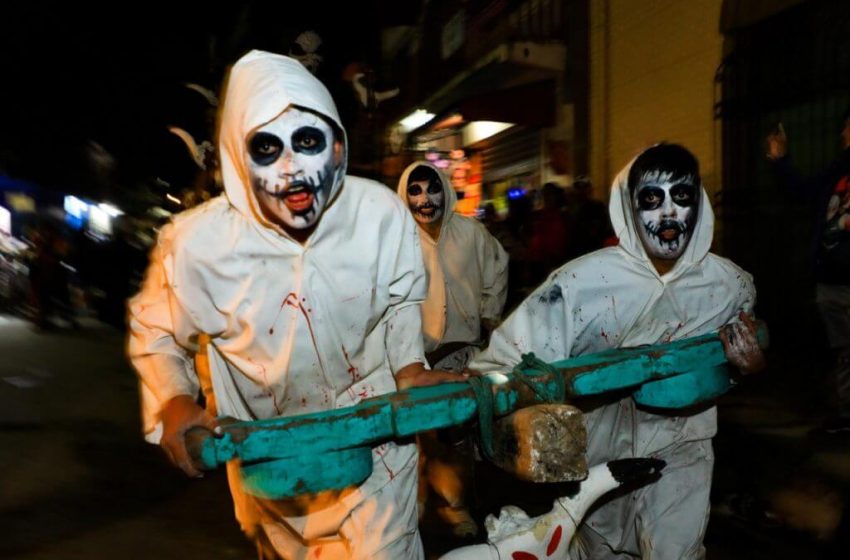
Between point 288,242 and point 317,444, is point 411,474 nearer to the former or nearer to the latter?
point 317,444

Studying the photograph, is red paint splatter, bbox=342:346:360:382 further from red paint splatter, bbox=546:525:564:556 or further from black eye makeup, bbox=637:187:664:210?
black eye makeup, bbox=637:187:664:210

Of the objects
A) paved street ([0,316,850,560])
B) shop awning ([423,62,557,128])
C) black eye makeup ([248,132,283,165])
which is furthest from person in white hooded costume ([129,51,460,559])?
shop awning ([423,62,557,128])

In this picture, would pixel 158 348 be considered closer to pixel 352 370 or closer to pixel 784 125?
pixel 352 370

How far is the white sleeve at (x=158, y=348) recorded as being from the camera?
2.67 m

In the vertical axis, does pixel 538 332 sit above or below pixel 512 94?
below

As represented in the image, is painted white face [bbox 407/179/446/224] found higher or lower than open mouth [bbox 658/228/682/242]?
higher

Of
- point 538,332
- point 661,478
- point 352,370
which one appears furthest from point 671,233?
point 352,370

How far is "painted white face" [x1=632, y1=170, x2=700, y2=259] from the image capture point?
3328mm

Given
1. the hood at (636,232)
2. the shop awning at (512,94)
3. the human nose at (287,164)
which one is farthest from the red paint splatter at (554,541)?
the shop awning at (512,94)

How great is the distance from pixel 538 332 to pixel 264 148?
3.91ft

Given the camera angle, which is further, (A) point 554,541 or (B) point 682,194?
(B) point 682,194

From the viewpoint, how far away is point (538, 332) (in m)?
3.13

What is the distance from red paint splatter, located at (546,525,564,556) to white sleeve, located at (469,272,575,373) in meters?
0.58

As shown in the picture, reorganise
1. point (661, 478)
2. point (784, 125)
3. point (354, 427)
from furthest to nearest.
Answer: point (784, 125)
point (661, 478)
point (354, 427)
